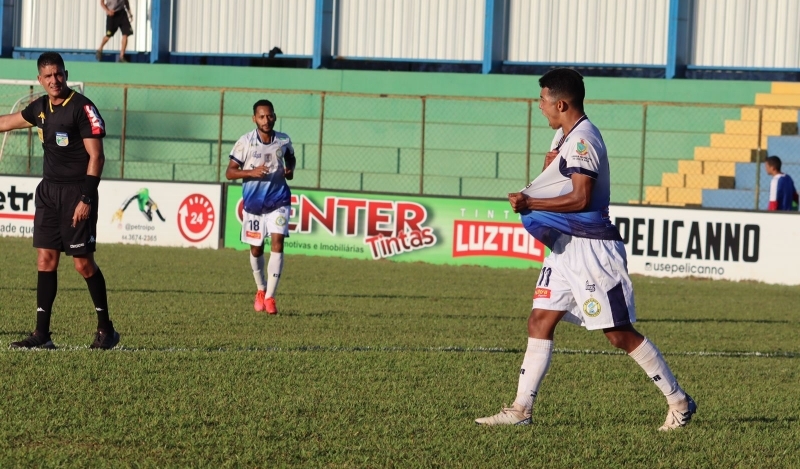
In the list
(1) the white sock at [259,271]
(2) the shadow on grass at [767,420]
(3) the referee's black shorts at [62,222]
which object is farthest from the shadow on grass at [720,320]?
(3) the referee's black shorts at [62,222]

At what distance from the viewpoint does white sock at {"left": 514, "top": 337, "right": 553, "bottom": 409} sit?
690 centimetres

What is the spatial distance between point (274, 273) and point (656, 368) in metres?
6.58

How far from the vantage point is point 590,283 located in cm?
672

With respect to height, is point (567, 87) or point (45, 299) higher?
point (567, 87)

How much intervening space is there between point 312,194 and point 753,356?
12631 millimetres

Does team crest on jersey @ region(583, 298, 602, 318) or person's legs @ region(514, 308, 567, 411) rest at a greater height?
team crest on jersey @ region(583, 298, 602, 318)

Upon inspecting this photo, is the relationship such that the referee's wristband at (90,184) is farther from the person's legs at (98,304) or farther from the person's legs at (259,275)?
the person's legs at (259,275)

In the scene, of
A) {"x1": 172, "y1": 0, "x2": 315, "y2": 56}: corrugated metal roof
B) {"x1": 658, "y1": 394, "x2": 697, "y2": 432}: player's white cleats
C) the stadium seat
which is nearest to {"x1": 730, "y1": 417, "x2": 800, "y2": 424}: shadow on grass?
{"x1": 658, "y1": 394, "x2": 697, "y2": 432}: player's white cleats

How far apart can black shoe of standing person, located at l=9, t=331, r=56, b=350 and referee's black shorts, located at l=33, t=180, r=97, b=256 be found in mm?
616

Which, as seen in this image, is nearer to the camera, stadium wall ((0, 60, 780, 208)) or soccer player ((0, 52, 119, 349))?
soccer player ((0, 52, 119, 349))

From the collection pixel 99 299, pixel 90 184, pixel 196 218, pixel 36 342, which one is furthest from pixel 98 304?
pixel 196 218

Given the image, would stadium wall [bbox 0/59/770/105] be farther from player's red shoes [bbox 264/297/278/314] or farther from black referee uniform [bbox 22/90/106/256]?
black referee uniform [bbox 22/90/106/256]

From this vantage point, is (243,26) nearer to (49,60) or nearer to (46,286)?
(46,286)

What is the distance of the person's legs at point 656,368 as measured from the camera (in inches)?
269
